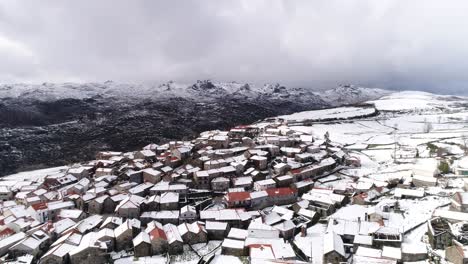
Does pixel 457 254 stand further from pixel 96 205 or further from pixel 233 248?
pixel 96 205

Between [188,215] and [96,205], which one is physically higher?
[96,205]

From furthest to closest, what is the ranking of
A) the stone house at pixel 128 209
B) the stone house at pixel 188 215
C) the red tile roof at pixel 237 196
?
the red tile roof at pixel 237 196 → the stone house at pixel 128 209 → the stone house at pixel 188 215

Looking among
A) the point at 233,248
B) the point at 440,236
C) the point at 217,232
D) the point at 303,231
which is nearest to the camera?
the point at 440,236

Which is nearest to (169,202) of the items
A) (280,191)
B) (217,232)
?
(217,232)

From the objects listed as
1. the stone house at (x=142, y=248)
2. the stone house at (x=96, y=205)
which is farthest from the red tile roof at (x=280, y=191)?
the stone house at (x=96, y=205)

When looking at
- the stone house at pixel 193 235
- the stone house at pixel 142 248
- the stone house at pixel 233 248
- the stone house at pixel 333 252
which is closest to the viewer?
the stone house at pixel 333 252

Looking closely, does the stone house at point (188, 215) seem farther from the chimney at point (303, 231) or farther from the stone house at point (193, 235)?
the chimney at point (303, 231)

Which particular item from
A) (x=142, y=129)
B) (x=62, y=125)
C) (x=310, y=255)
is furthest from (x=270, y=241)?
(x=62, y=125)

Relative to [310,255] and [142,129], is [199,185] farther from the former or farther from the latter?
[142,129]
